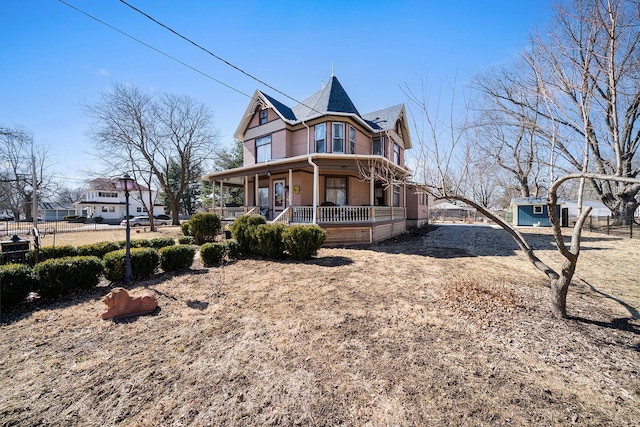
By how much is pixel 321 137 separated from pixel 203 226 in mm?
7863

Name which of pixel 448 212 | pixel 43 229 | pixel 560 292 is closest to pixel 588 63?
pixel 560 292

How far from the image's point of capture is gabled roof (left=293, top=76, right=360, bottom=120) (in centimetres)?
1448

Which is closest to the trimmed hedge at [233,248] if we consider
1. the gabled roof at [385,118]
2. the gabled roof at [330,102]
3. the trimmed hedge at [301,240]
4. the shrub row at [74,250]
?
the trimmed hedge at [301,240]

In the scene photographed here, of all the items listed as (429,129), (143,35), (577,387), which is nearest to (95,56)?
(143,35)

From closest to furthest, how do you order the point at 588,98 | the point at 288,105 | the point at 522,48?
the point at 588,98 < the point at 522,48 < the point at 288,105

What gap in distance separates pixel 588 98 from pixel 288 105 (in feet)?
55.9

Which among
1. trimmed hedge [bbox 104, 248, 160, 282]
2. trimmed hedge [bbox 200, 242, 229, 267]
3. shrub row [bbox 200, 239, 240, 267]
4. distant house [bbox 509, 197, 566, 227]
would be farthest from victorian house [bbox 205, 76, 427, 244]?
distant house [bbox 509, 197, 566, 227]

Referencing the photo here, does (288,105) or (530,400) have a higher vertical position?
(288,105)

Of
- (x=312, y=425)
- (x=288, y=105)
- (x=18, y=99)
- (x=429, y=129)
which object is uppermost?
(x=288, y=105)

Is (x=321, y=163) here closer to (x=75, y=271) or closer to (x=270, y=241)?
(x=270, y=241)

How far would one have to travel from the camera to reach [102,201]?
47656 mm

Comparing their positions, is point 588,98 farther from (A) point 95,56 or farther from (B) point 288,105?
(B) point 288,105

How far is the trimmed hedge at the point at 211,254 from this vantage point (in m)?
7.35

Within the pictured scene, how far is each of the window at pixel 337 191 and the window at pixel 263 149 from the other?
4.52 m
